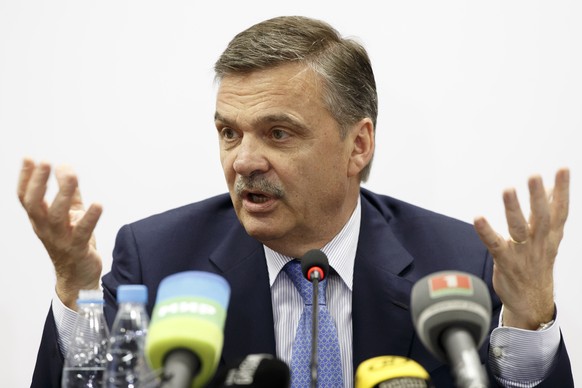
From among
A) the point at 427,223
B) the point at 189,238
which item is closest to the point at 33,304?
the point at 189,238

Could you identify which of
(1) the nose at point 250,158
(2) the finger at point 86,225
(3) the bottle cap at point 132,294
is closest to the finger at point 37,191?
(2) the finger at point 86,225

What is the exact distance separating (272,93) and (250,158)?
24 centimetres

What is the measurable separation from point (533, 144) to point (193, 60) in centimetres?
136

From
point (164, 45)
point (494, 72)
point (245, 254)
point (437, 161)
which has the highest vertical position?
point (164, 45)

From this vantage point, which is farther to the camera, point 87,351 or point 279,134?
point 279,134

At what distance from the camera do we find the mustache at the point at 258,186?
9.58ft

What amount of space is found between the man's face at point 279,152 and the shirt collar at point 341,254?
0.15 feet

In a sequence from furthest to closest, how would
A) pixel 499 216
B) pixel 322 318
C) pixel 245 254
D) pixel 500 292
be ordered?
1. pixel 499 216
2. pixel 245 254
3. pixel 322 318
4. pixel 500 292

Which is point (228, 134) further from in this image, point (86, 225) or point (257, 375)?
point (257, 375)

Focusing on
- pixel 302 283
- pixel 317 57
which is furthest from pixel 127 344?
pixel 317 57

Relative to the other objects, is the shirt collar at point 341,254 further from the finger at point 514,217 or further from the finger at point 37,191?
the finger at point 37,191

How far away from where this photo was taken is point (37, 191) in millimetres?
2328

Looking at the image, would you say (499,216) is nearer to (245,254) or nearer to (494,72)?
(494,72)

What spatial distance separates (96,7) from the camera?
11.5 ft
